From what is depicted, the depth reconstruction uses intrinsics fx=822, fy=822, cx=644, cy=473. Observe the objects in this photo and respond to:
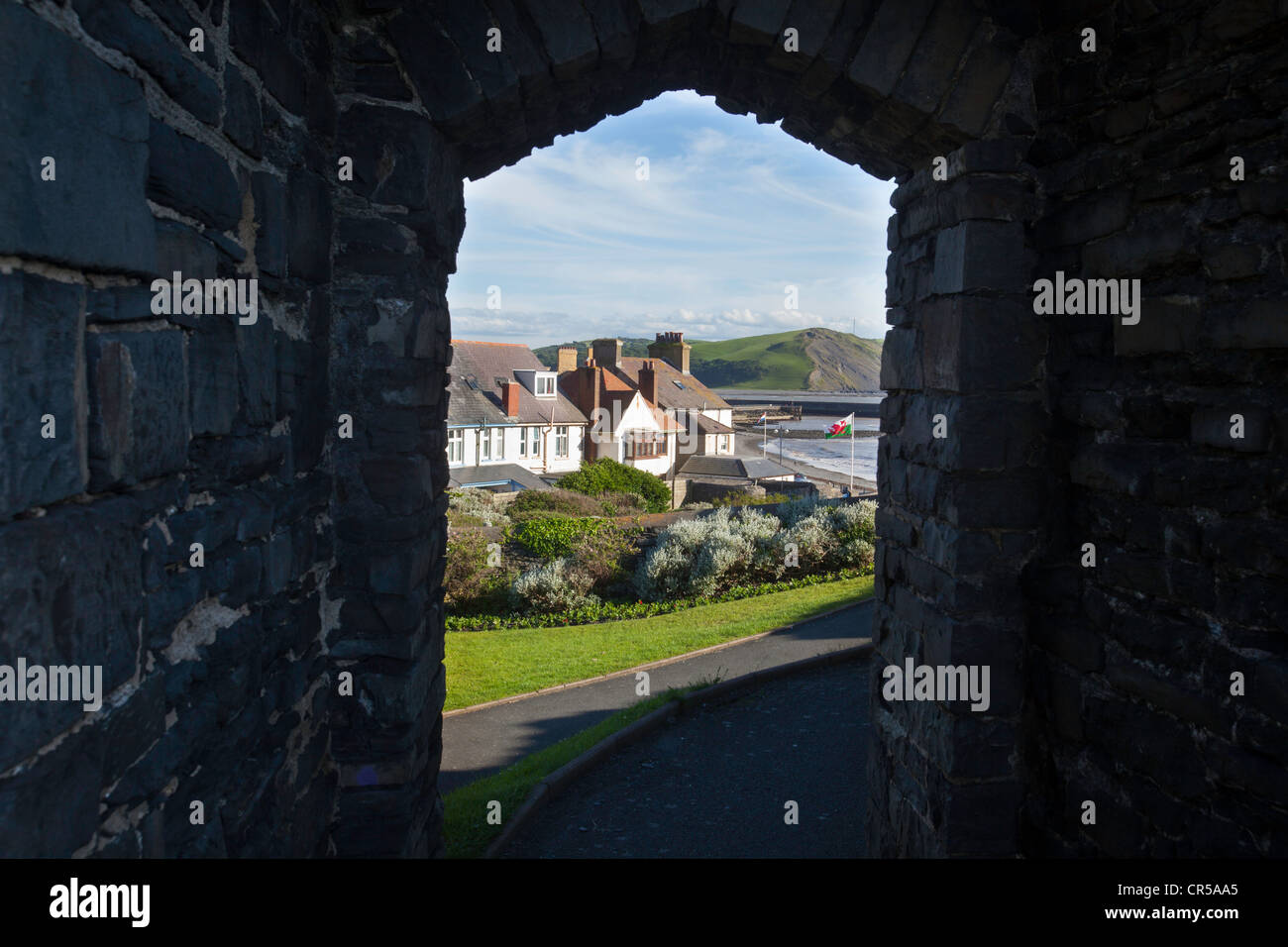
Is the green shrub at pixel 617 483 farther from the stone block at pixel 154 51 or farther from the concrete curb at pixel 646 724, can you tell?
the stone block at pixel 154 51

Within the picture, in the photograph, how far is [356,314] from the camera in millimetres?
3730

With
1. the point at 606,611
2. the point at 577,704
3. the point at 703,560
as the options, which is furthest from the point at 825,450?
the point at 577,704

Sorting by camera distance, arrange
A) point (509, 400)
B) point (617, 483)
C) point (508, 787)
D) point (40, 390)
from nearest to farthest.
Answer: point (40, 390) → point (508, 787) → point (617, 483) → point (509, 400)

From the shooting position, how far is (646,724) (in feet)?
26.4

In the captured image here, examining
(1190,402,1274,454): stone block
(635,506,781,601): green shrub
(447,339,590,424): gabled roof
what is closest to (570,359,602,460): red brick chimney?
(447,339,590,424): gabled roof

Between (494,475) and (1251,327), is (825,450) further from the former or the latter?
(1251,327)

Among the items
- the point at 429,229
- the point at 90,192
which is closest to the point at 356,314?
the point at 429,229

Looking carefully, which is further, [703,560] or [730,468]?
[730,468]

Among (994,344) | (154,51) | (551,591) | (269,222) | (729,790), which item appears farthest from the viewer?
(551,591)

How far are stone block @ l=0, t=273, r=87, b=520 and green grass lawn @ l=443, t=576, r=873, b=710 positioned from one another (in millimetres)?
8396

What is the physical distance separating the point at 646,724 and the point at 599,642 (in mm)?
4064

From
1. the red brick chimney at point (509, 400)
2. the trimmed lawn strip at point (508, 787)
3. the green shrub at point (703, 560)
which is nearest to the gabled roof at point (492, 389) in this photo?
the red brick chimney at point (509, 400)

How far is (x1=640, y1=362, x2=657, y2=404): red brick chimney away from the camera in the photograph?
149 feet

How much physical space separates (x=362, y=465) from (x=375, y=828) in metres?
1.70
